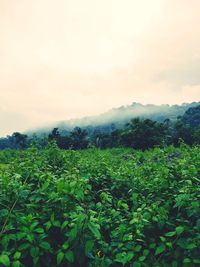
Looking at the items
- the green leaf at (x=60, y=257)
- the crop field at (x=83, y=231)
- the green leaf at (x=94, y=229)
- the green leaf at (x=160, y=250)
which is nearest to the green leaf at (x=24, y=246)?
the crop field at (x=83, y=231)

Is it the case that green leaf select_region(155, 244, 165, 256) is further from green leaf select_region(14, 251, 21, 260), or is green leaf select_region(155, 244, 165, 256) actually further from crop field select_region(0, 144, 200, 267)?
green leaf select_region(14, 251, 21, 260)

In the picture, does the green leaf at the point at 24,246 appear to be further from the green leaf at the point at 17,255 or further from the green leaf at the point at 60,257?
the green leaf at the point at 60,257

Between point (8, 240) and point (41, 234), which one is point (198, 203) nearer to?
point (41, 234)

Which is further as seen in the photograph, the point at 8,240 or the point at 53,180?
the point at 53,180

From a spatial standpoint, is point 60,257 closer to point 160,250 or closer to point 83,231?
point 83,231

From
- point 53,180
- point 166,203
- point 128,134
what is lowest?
point 128,134

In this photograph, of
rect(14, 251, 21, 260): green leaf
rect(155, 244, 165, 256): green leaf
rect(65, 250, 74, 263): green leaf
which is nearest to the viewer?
rect(14, 251, 21, 260): green leaf

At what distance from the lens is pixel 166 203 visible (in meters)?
4.82

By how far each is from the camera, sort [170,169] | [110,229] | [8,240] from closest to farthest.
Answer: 1. [8,240]
2. [110,229]
3. [170,169]

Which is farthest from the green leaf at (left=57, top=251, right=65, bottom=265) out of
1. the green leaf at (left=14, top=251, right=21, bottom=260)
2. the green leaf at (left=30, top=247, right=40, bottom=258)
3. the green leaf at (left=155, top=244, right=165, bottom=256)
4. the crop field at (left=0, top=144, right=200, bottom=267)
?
the green leaf at (left=155, top=244, right=165, bottom=256)

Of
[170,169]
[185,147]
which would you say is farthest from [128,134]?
[170,169]

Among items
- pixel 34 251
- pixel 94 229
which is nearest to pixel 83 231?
pixel 94 229

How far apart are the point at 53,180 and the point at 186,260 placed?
1.91 m

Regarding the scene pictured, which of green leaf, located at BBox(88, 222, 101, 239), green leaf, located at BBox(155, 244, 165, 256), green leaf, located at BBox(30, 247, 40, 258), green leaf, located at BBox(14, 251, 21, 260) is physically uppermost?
green leaf, located at BBox(88, 222, 101, 239)
